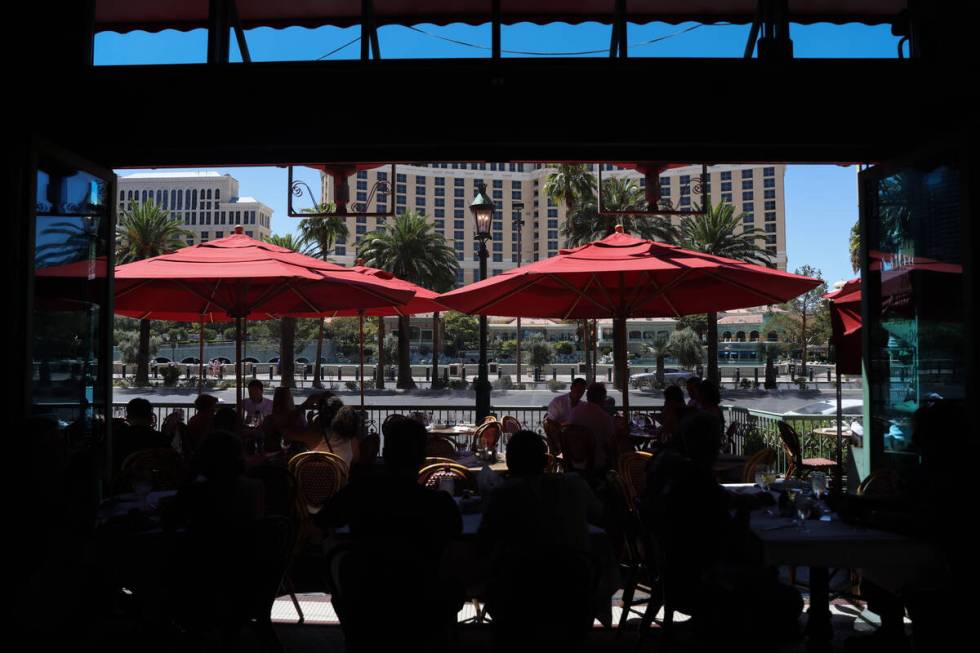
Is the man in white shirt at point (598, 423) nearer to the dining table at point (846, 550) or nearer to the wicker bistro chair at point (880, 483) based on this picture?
the wicker bistro chair at point (880, 483)

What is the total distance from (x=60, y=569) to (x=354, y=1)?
4.90 m

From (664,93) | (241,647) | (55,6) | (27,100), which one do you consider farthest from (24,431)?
(664,93)

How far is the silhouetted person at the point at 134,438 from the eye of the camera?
227 inches

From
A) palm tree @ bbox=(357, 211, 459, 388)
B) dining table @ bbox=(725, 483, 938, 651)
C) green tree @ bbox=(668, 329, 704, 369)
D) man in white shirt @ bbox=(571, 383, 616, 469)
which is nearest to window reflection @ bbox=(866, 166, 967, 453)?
dining table @ bbox=(725, 483, 938, 651)

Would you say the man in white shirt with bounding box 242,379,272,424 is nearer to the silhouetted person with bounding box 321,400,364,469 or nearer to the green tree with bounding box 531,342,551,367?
the silhouetted person with bounding box 321,400,364,469

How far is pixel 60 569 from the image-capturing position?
3014mm

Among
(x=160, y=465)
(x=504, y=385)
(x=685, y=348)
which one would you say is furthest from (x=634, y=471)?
(x=685, y=348)

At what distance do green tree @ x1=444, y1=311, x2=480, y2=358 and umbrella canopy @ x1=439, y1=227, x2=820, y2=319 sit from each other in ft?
200

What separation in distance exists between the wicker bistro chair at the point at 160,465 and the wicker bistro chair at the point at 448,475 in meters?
1.93

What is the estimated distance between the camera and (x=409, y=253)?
4069 cm

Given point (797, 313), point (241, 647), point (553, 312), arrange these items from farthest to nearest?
point (797, 313) → point (553, 312) → point (241, 647)

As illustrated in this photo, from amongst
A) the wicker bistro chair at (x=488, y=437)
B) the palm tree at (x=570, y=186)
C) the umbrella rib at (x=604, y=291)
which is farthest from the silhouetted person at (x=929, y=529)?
the palm tree at (x=570, y=186)

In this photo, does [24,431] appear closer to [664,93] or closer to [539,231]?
[664,93]

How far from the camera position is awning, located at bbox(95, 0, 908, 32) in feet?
18.9
